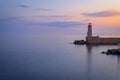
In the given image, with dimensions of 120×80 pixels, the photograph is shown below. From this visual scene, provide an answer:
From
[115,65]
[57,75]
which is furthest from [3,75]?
[115,65]

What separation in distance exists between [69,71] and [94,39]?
1817 centimetres

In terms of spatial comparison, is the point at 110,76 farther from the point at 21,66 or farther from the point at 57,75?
the point at 21,66

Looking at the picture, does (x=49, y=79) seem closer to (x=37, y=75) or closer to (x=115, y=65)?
(x=37, y=75)

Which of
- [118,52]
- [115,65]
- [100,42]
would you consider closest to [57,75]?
[115,65]

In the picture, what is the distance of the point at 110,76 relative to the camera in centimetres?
1121

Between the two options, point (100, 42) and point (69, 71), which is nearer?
point (69, 71)

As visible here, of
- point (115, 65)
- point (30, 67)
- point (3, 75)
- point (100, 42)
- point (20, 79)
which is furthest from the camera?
point (100, 42)

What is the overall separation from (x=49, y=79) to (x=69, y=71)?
6.69 ft

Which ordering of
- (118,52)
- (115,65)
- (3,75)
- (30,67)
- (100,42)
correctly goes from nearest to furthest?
(3,75) → (30,67) → (115,65) → (118,52) → (100,42)

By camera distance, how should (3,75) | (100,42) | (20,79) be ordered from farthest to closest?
(100,42)
(3,75)
(20,79)

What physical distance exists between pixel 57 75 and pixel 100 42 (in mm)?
19242

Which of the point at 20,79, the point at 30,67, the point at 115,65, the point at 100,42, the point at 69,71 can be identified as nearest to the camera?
the point at 20,79

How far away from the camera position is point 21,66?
13.6m

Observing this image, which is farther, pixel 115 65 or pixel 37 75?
pixel 115 65
